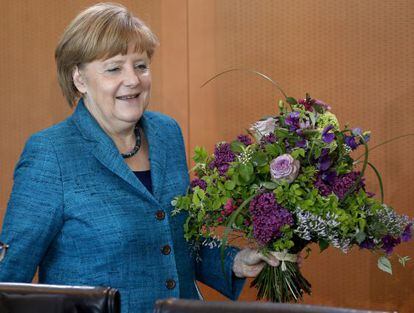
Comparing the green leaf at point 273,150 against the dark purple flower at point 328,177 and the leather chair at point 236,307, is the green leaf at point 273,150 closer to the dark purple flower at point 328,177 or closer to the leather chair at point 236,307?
the dark purple flower at point 328,177

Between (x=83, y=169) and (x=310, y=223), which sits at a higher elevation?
(x=83, y=169)

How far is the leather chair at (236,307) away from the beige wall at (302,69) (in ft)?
7.95

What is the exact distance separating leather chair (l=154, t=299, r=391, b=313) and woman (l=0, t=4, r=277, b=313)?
0.91 meters

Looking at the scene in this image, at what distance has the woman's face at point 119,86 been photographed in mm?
2398

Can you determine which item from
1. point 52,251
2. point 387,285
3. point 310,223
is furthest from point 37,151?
point 387,285

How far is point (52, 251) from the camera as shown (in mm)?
2369

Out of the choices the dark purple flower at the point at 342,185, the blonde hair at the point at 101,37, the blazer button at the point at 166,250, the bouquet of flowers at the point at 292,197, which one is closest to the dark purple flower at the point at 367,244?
the bouquet of flowers at the point at 292,197

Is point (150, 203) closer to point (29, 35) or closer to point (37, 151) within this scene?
point (37, 151)

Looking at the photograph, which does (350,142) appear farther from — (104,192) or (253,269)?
(104,192)

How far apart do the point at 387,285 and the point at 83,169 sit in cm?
186

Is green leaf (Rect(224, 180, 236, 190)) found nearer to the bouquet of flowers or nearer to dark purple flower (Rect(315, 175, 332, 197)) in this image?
the bouquet of flowers

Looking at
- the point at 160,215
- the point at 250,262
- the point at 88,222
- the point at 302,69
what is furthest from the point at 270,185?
the point at 302,69

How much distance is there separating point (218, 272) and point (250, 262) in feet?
0.74

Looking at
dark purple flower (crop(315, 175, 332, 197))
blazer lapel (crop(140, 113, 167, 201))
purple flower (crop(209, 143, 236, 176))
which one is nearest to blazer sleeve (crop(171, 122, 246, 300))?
blazer lapel (crop(140, 113, 167, 201))
